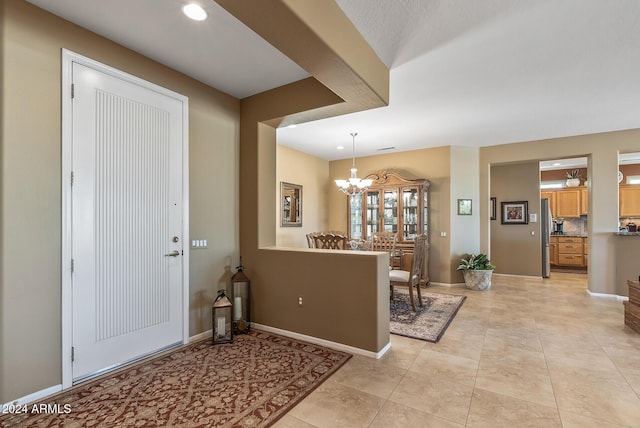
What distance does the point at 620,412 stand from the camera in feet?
6.37

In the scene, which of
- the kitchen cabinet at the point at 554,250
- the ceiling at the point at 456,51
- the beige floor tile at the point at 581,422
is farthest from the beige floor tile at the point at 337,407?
the kitchen cabinet at the point at 554,250

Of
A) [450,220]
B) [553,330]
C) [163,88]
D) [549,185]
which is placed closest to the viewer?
[163,88]

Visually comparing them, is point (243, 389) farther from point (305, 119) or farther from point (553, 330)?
point (553, 330)

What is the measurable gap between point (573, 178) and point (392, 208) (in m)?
5.20

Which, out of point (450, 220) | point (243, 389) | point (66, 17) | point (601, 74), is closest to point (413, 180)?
point (450, 220)

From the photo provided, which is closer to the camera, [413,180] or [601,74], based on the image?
[601,74]

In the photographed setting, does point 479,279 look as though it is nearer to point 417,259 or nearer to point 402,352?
point 417,259

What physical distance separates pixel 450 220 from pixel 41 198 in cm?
595

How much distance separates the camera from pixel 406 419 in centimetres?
188

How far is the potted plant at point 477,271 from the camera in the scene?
5.41m

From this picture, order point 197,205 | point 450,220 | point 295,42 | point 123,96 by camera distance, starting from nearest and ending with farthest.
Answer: point 295,42, point 123,96, point 197,205, point 450,220

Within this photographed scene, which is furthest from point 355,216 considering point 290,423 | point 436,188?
point 290,423

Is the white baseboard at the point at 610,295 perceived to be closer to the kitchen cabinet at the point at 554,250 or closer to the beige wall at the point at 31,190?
the kitchen cabinet at the point at 554,250

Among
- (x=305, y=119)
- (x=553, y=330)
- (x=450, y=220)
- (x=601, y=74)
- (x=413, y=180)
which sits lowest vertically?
(x=553, y=330)
